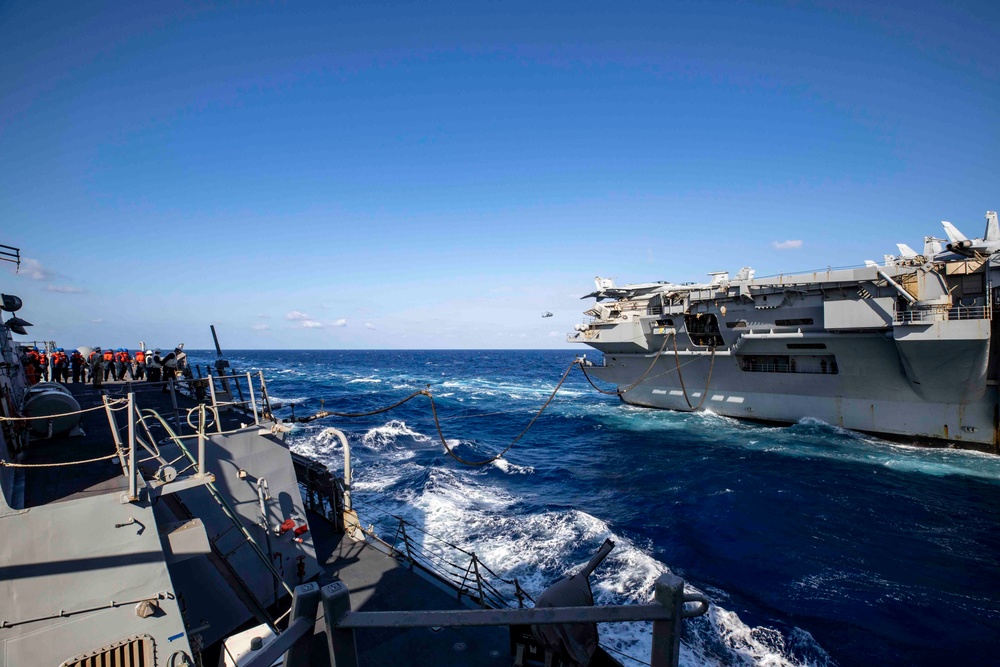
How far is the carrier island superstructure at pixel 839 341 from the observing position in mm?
19875

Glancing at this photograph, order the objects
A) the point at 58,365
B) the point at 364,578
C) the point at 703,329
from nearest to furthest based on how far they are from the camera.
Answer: the point at 364,578, the point at 58,365, the point at 703,329

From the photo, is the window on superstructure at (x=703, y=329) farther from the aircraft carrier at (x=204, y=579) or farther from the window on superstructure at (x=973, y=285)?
the aircraft carrier at (x=204, y=579)

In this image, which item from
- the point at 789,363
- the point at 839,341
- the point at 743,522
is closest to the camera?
the point at 743,522

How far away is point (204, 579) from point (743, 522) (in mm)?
15300

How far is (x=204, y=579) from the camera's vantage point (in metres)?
7.61

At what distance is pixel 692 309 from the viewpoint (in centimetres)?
2806

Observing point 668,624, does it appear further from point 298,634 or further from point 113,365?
point 113,365

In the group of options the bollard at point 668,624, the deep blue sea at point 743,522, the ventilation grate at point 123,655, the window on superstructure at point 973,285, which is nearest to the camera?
the bollard at point 668,624

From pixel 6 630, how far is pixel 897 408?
31.0 meters

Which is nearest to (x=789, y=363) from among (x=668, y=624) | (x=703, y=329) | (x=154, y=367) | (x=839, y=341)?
(x=839, y=341)

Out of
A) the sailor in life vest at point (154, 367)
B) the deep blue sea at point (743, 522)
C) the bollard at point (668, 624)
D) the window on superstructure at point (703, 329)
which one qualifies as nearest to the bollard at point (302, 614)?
the bollard at point (668, 624)

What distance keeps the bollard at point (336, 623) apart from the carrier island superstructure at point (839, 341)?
25052mm

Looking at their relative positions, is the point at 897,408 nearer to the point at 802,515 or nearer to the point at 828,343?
the point at 828,343

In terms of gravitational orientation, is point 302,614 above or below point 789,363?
above
